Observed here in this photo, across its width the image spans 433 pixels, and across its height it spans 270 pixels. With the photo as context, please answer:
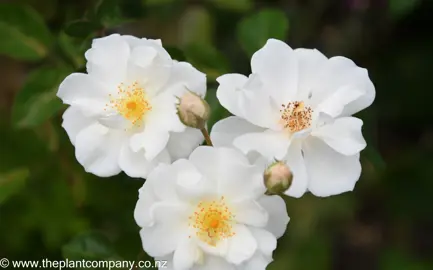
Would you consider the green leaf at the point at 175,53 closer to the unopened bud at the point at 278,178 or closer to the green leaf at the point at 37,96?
the green leaf at the point at 37,96

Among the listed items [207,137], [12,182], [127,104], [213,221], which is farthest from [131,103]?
[12,182]

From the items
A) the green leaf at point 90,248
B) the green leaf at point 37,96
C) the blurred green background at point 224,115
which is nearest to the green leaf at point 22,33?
the blurred green background at point 224,115

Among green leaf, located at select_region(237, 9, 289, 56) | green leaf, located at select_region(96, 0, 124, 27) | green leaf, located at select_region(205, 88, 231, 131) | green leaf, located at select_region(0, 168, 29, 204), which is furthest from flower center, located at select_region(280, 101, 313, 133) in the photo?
green leaf, located at select_region(0, 168, 29, 204)

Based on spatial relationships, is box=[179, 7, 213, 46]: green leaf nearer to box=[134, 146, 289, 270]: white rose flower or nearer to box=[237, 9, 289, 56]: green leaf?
box=[237, 9, 289, 56]: green leaf

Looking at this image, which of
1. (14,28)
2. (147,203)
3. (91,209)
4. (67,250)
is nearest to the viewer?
(147,203)

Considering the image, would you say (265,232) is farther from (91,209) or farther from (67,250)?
(91,209)

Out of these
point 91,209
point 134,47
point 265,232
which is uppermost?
point 134,47

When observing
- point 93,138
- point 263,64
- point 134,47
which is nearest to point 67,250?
point 93,138
